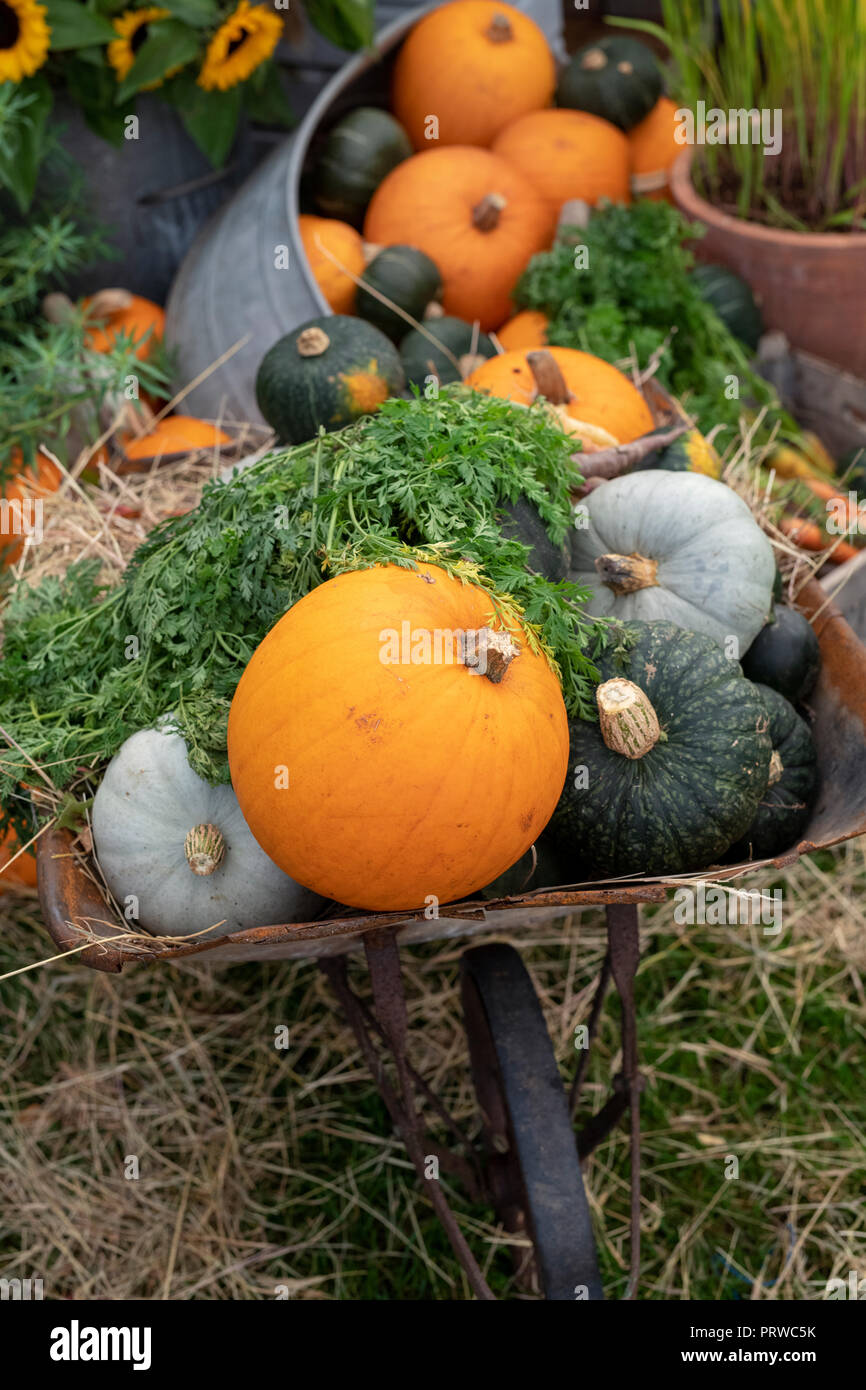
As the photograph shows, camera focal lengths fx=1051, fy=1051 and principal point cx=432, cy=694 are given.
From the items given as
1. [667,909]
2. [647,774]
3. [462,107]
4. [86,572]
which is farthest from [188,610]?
[462,107]

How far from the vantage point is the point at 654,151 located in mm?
3566

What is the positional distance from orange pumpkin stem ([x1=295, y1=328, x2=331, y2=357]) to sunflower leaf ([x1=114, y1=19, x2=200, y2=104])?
124 centimetres

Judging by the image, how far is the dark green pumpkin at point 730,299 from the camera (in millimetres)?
3338

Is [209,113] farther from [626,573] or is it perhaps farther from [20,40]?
[626,573]

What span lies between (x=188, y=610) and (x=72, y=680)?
27 cm

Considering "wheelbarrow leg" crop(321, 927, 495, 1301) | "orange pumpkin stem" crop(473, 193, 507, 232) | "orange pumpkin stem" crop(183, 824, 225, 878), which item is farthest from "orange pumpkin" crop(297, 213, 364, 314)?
"wheelbarrow leg" crop(321, 927, 495, 1301)

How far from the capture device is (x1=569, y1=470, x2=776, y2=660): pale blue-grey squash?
1715mm

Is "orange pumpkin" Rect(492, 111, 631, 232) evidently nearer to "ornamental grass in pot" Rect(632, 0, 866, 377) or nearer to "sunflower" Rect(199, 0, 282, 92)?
"ornamental grass in pot" Rect(632, 0, 866, 377)

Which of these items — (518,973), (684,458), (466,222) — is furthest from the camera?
(466,222)

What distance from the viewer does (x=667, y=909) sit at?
108 inches

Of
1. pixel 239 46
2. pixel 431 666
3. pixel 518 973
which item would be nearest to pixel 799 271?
pixel 239 46

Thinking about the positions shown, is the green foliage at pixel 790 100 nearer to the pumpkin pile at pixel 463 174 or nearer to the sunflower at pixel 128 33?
the pumpkin pile at pixel 463 174

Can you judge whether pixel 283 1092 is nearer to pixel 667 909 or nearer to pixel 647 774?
pixel 667 909

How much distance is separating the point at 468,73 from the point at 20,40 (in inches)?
52.2
